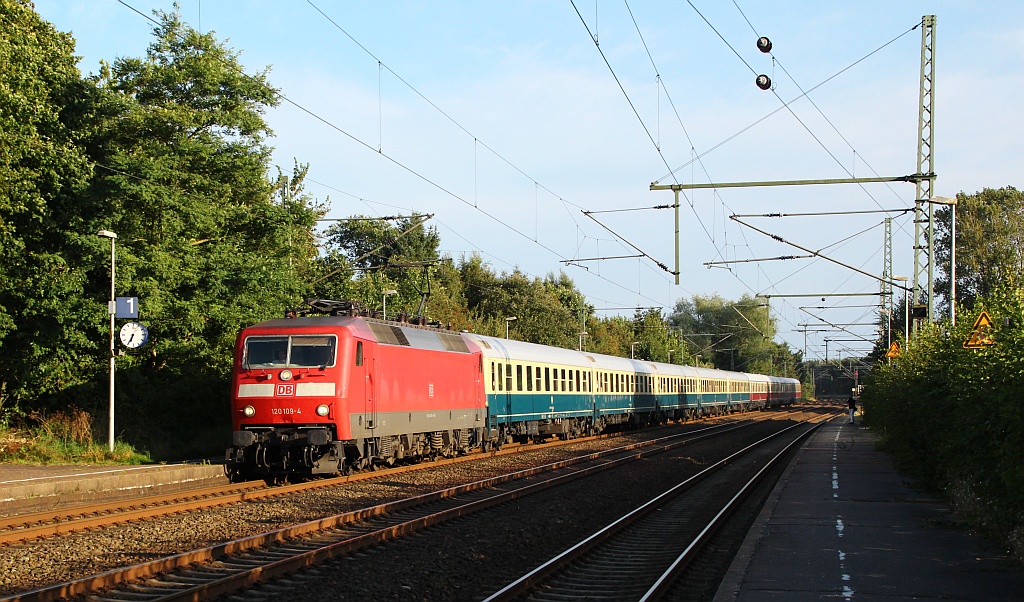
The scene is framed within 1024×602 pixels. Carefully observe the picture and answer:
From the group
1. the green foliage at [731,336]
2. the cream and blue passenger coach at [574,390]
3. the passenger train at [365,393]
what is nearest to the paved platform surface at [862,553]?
the passenger train at [365,393]

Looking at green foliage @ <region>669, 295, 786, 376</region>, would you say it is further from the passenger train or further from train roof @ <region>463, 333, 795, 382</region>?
the passenger train

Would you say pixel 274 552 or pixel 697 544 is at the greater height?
pixel 274 552

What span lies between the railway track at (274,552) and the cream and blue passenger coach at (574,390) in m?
11.0

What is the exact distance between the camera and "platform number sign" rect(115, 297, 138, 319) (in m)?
22.0

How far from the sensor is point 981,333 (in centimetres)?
1396

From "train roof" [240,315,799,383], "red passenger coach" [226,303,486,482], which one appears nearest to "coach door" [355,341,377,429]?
"red passenger coach" [226,303,486,482]

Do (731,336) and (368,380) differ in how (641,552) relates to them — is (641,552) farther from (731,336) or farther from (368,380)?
(731,336)

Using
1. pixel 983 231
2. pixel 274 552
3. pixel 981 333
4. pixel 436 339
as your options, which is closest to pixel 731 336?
pixel 983 231

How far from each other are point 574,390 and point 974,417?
24.9 meters

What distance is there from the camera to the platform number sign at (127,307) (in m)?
22.0

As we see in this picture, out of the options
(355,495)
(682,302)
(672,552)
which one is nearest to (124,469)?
(355,495)

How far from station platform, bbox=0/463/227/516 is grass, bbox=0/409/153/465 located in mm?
973

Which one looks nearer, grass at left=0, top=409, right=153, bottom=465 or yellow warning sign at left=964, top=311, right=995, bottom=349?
yellow warning sign at left=964, top=311, right=995, bottom=349

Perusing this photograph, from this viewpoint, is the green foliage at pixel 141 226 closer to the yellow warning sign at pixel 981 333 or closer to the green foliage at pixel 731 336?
the yellow warning sign at pixel 981 333
